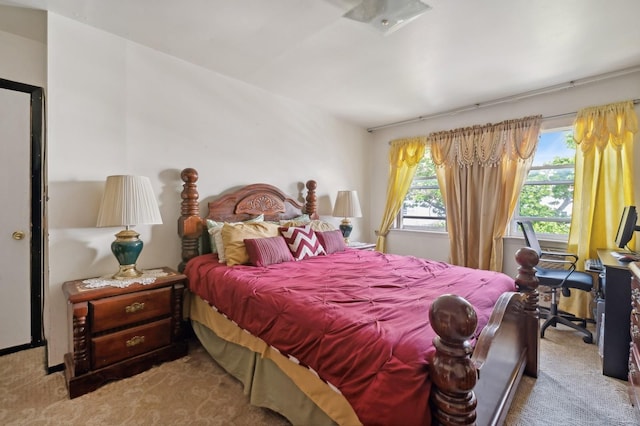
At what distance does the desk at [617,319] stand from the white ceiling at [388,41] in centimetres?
171

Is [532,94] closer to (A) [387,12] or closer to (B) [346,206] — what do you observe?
(A) [387,12]

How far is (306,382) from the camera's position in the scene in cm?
136

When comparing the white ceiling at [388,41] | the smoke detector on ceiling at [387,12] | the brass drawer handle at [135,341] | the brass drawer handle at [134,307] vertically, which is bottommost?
the brass drawer handle at [135,341]

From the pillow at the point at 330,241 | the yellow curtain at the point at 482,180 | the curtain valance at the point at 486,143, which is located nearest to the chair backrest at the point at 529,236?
the yellow curtain at the point at 482,180

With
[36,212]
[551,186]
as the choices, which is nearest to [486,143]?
[551,186]

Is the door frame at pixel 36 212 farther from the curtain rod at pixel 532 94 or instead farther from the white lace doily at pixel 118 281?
the curtain rod at pixel 532 94

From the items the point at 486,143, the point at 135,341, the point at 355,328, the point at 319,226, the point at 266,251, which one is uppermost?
the point at 486,143

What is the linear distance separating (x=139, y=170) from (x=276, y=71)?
1550 millimetres

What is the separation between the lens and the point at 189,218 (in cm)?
256

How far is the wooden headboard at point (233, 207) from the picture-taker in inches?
101

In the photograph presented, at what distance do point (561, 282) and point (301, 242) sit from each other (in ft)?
7.63

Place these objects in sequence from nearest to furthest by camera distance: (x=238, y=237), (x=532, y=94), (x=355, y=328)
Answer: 1. (x=355, y=328)
2. (x=238, y=237)
3. (x=532, y=94)

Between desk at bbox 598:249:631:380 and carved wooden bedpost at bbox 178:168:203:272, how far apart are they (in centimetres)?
316

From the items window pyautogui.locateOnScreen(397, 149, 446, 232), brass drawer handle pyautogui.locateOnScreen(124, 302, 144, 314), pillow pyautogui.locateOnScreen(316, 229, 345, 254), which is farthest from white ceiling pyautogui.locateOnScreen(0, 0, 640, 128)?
brass drawer handle pyautogui.locateOnScreen(124, 302, 144, 314)
